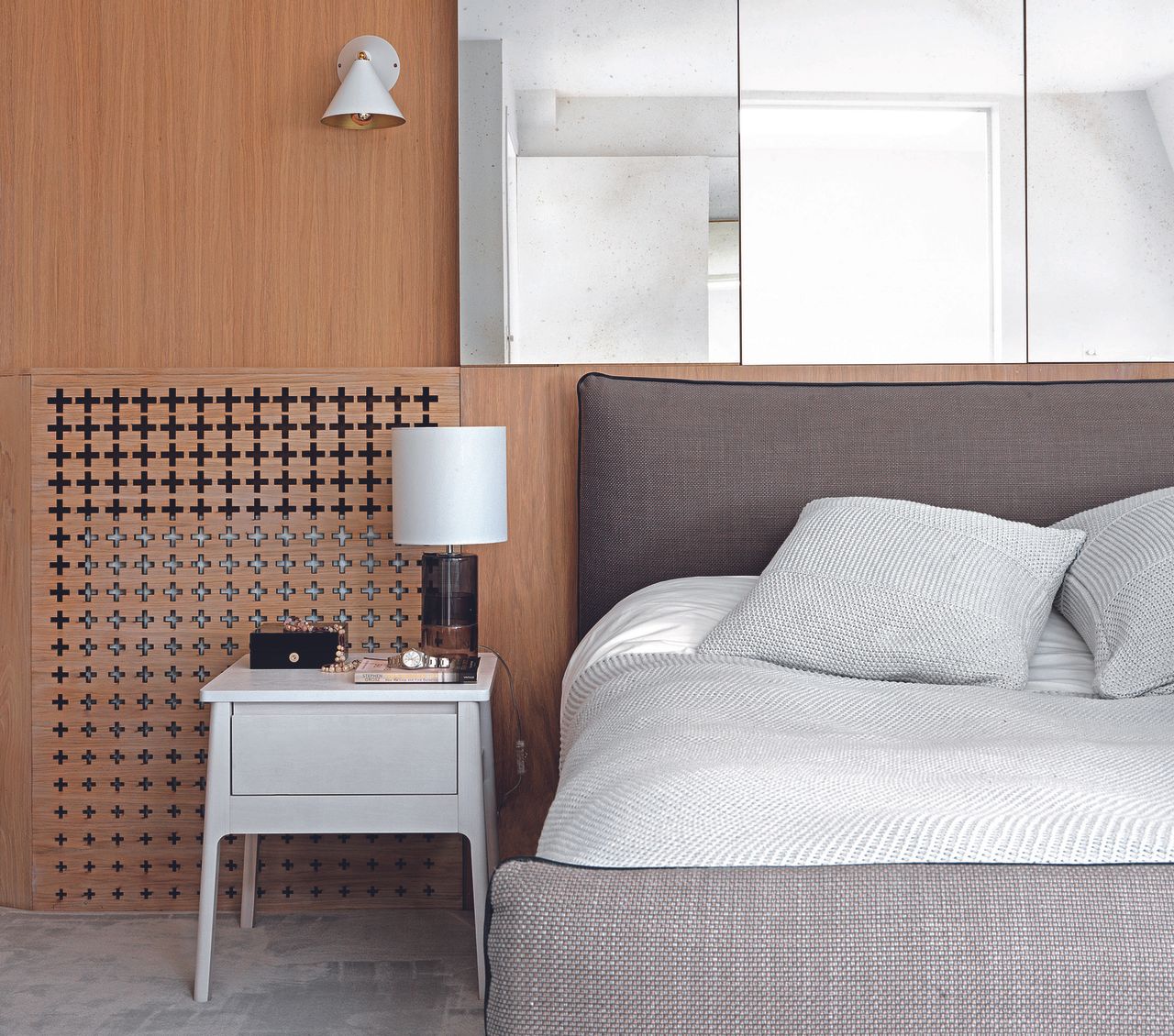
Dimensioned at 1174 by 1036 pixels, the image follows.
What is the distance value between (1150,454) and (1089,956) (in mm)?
1917

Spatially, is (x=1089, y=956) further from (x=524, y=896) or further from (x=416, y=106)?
(x=416, y=106)

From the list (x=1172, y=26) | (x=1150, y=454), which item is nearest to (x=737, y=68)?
(x=1172, y=26)

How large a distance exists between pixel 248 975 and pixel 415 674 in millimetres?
692

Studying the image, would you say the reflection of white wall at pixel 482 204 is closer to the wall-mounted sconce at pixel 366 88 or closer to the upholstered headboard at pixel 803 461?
the wall-mounted sconce at pixel 366 88

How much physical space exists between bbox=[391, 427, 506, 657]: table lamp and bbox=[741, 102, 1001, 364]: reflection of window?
0.78 meters

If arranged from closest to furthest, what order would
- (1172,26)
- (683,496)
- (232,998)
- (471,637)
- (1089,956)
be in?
1. (1089,956)
2. (232,998)
3. (471,637)
4. (683,496)
5. (1172,26)

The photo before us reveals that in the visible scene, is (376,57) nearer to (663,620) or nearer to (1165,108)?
(663,620)

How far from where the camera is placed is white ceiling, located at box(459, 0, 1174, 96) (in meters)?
2.67

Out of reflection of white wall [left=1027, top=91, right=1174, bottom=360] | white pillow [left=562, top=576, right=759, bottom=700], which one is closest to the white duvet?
white pillow [left=562, top=576, right=759, bottom=700]

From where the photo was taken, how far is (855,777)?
1.14 m

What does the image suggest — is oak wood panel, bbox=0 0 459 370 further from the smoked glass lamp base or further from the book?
the book

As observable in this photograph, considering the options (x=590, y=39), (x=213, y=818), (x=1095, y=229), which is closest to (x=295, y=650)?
(x=213, y=818)

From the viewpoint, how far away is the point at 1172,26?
268cm

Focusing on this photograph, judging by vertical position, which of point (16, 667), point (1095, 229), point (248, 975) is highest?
point (1095, 229)
